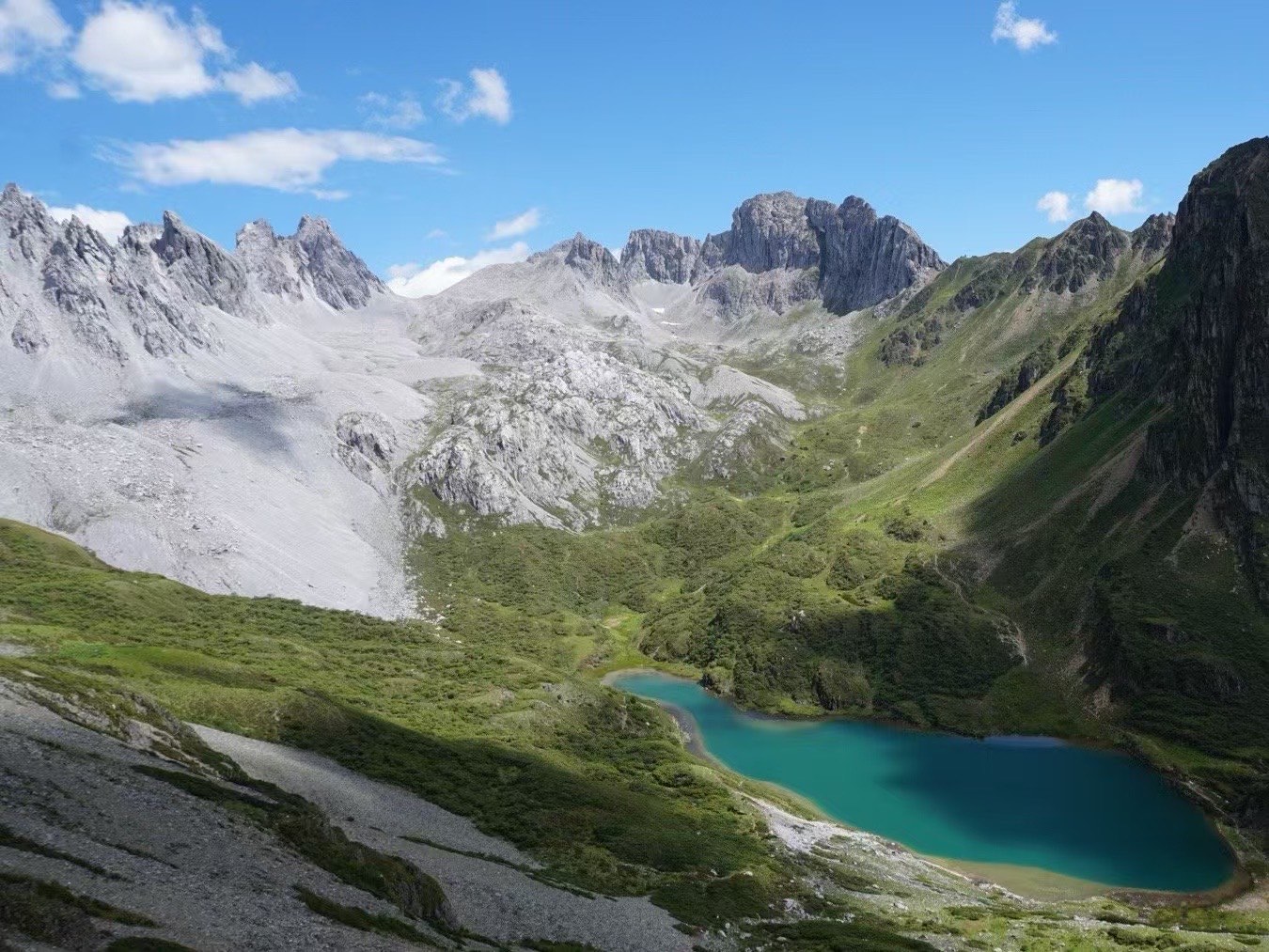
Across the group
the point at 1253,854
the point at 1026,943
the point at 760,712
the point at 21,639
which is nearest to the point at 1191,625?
the point at 1253,854

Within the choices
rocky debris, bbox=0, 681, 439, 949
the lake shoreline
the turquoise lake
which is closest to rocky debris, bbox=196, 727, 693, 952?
rocky debris, bbox=0, 681, 439, 949

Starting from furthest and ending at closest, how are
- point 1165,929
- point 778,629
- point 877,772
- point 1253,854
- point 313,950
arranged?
1. point 778,629
2. point 877,772
3. point 1253,854
4. point 1165,929
5. point 313,950

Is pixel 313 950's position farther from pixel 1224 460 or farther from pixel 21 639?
pixel 1224 460

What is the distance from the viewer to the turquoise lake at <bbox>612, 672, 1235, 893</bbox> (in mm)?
101688

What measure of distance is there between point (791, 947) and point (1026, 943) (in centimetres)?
2189

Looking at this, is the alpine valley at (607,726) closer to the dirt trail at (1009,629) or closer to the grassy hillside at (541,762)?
the grassy hillside at (541,762)

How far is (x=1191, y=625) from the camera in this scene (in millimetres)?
149500

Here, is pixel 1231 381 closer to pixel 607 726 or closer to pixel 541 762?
pixel 607 726

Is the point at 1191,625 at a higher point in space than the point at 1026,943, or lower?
higher

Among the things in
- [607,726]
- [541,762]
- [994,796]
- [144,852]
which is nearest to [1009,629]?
[994,796]

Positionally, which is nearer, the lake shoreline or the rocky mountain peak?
the lake shoreline

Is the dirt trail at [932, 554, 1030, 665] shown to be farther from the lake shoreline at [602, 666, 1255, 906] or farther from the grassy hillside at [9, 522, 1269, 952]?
the grassy hillside at [9, 522, 1269, 952]

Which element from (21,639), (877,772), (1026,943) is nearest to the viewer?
(1026,943)

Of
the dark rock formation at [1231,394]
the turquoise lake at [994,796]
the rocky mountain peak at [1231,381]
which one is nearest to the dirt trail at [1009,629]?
the turquoise lake at [994,796]
